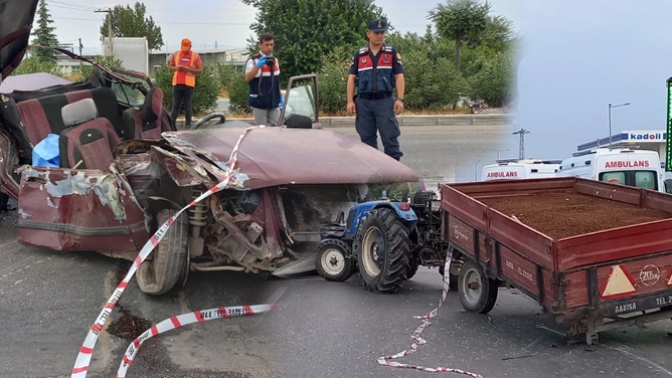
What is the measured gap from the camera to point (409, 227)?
6.08 metres

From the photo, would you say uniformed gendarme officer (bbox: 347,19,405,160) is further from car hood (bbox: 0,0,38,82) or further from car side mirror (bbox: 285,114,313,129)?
car hood (bbox: 0,0,38,82)

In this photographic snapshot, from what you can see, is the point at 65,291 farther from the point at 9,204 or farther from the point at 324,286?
the point at 9,204

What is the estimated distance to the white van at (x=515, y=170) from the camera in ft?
42.0

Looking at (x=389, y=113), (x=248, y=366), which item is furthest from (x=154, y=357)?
(x=389, y=113)

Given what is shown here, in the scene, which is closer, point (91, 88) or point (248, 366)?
point (248, 366)

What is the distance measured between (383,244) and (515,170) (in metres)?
7.44

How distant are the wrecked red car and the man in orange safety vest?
3741 mm

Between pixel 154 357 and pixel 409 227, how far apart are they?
223cm

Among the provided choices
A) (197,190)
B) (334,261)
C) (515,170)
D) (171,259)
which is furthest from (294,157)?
(515,170)

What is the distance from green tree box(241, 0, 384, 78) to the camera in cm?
1513

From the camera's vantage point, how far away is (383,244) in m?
5.98

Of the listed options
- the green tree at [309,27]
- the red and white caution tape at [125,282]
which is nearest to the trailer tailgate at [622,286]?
the red and white caution tape at [125,282]

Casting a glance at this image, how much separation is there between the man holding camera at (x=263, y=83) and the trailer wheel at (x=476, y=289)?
3451 millimetres

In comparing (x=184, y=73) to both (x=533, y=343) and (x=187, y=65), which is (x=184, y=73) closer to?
(x=187, y=65)
